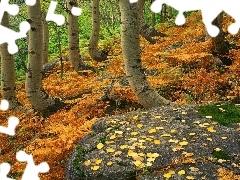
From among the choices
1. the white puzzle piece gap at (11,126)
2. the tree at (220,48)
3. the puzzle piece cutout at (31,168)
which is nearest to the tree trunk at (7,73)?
the white puzzle piece gap at (11,126)

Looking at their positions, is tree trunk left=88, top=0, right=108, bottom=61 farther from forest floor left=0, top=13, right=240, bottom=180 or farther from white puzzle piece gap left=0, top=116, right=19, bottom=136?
white puzzle piece gap left=0, top=116, right=19, bottom=136

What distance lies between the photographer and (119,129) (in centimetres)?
563

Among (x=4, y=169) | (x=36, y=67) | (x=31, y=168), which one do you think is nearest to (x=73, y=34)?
(x=36, y=67)

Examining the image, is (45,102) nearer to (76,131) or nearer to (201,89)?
(76,131)

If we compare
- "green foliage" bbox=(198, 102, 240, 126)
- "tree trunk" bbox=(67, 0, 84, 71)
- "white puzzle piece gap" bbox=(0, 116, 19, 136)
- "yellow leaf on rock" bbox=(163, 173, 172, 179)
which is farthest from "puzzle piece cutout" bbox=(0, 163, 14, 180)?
"tree trunk" bbox=(67, 0, 84, 71)

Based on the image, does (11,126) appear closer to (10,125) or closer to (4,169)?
(10,125)

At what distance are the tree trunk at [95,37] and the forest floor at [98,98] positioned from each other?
2.78 m

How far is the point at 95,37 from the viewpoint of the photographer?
13.3 m

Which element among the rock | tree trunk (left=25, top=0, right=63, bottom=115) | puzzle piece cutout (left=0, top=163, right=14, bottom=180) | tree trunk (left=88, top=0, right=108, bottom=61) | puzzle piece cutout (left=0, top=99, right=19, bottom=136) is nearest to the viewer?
the rock

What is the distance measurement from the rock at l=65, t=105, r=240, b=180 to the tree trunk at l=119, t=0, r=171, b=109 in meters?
0.71

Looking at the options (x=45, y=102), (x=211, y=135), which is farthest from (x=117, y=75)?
(x=211, y=135)

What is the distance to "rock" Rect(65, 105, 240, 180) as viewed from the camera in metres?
4.46

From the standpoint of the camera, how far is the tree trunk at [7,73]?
8867mm

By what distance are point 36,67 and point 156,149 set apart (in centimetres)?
388
